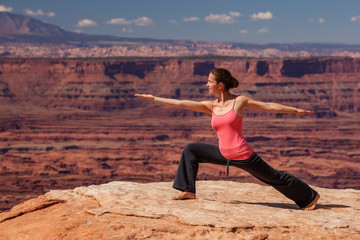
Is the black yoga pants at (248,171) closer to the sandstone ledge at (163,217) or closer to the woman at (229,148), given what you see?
the woman at (229,148)

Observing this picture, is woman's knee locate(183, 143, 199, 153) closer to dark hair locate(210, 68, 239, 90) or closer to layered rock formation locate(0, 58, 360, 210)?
dark hair locate(210, 68, 239, 90)

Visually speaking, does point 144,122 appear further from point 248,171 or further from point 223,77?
point 223,77

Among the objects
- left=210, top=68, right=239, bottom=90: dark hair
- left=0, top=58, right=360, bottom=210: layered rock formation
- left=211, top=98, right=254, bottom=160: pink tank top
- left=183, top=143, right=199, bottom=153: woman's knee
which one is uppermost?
left=210, top=68, right=239, bottom=90: dark hair

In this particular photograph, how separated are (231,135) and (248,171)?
61 centimetres

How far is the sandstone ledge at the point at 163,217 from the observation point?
5410mm

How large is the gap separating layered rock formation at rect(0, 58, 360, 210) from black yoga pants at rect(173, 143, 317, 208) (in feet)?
138

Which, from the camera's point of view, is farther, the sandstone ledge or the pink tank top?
the pink tank top

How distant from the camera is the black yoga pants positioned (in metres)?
6.39

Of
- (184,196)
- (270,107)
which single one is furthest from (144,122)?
(270,107)

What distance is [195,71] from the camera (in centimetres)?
11819

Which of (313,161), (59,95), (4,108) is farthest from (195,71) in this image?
(313,161)

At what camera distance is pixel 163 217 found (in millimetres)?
5812

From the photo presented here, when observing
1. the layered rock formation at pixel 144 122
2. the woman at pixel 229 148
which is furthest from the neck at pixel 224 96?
the layered rock formation at pixel 144 122

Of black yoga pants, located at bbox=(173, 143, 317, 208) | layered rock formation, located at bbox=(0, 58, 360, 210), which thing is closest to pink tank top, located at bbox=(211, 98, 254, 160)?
black yoga pants, located at bbox=(173, 143, 317, 208)
